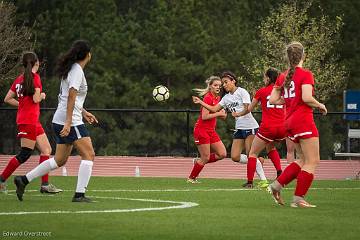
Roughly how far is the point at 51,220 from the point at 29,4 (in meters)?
48.2

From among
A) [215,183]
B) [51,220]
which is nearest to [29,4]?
[215,183]

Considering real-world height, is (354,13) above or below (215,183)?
above

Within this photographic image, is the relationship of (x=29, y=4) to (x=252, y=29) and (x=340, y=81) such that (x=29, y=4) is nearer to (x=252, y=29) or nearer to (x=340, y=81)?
(x=252, y=29)

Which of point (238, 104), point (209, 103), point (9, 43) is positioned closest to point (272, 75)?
point (238, 104)

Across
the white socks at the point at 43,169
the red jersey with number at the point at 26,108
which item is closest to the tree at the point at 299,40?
the red jersey with number at the point at 26,108

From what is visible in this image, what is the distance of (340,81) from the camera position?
193ft

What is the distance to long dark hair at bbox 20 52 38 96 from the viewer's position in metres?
17.2

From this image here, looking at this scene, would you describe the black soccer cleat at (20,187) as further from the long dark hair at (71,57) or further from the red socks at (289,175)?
the red socks at (289,175)

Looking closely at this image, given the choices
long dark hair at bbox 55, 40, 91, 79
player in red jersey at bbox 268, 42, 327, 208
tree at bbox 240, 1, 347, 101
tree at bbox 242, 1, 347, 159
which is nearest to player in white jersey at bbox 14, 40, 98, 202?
long dark hair at bbox 55, 40, 91, 79

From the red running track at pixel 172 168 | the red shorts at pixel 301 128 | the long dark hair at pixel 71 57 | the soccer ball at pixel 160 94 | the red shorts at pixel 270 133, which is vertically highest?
the long dark hair at pixel 71 57

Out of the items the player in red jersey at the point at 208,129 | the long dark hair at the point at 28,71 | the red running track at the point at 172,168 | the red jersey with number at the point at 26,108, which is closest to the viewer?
the long dark hair at the point at 28,71

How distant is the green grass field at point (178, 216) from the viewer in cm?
1131

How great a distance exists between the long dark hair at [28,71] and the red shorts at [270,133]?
170 inches

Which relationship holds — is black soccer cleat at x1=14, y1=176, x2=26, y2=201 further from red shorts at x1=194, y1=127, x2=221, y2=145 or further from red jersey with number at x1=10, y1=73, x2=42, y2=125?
red shorts at x1=194, y1=127, x2=221, y2=145
